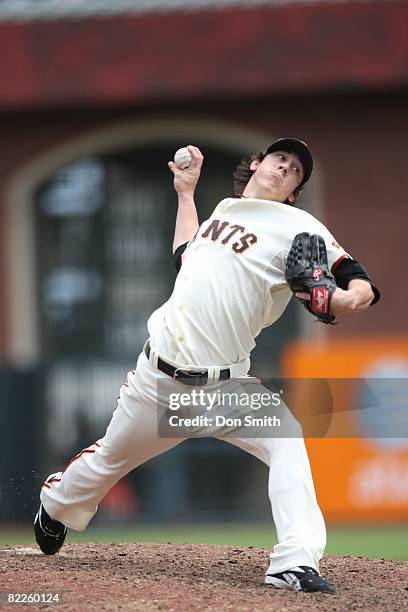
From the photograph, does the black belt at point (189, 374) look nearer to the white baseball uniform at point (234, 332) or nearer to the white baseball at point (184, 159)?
the white baseball uniform at point (234, 332)

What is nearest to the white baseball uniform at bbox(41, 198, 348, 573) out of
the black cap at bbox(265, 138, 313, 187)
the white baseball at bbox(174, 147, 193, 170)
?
the black cap at bbox(265, 138, 313, 187)

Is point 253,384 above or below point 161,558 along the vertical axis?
above

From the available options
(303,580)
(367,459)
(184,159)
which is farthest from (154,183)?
(303,580)

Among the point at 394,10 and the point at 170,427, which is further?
the point at 394,10

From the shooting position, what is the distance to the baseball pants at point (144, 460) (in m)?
5.53

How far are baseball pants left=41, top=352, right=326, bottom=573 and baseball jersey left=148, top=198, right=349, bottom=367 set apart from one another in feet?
0.64

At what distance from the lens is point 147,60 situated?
585 inches

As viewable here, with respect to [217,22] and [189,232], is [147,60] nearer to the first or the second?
[217,22]

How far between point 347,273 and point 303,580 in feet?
4.35

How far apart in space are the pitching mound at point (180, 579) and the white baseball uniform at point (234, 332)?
11.2 inches

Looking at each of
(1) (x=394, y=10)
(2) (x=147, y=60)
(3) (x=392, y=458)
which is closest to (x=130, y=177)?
(2) (x=147, y=60)

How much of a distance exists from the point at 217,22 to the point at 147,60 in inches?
35.8
